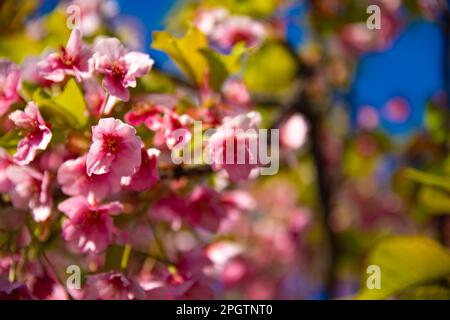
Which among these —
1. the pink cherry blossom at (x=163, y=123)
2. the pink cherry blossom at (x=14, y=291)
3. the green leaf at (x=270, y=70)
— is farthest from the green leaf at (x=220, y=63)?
the green leaf at (x=270, y=70)

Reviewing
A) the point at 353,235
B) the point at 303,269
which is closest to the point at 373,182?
the point at 303,269

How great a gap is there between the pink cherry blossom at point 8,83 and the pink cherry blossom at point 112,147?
0.68 ft

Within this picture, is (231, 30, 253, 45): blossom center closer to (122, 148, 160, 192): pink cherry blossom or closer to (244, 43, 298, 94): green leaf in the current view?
(244, 43, 298, 94): green leaf

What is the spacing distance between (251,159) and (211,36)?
0.70 metres

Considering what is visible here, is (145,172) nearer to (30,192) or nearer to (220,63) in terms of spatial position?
(30,192)

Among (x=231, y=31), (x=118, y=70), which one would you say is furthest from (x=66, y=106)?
(x=231, y=31)

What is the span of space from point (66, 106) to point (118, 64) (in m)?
0.12

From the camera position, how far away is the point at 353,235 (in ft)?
7.63

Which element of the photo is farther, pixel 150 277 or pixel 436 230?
pixel 436 230

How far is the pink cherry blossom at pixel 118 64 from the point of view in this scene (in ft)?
3.29

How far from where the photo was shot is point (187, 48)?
4.04ft

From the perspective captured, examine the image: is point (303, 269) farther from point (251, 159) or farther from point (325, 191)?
point (251, 159)

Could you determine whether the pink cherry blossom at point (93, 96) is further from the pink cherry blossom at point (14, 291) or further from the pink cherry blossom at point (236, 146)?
the pink cherry blossom at point (14, 291)

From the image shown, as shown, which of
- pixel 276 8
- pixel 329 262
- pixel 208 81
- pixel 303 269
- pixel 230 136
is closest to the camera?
pixel 230 136
